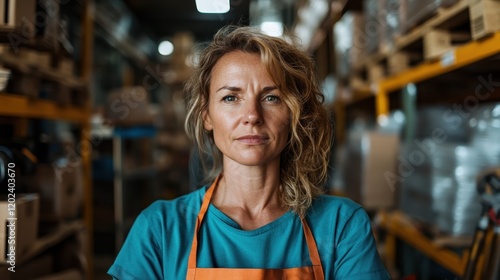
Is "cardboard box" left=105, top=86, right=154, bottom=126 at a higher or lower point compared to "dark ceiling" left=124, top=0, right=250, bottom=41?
lower

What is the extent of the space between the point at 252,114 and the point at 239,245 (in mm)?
485

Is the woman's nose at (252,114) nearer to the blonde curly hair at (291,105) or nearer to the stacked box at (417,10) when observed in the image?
the blonde curly hair at (291,105)

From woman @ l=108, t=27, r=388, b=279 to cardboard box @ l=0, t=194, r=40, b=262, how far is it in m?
0.78

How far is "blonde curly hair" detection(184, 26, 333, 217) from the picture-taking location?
1885 millimetres

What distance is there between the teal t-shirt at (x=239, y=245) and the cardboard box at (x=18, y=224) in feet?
2.53

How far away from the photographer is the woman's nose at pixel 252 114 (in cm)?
178

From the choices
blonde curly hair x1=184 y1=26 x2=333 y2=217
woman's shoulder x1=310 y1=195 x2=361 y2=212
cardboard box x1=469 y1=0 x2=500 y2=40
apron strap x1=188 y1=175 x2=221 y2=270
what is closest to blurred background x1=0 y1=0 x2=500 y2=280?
cardboard box x1=469 y1=0 x2=500 y2=40

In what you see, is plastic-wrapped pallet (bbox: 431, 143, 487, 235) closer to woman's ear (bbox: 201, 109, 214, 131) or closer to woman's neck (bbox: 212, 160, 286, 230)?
woman's neck (bbox: 212, 160, 286, 230)

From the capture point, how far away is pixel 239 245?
1783mm

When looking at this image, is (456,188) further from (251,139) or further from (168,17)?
(168,17)

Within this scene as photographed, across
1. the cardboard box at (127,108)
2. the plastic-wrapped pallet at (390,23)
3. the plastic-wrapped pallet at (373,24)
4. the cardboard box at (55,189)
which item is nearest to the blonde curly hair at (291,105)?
the cardboard box at (55,189)

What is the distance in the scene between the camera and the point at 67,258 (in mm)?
3441

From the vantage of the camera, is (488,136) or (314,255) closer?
(314,255)

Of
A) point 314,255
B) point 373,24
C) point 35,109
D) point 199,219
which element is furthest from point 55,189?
point 373,24
